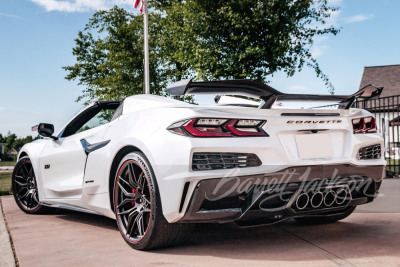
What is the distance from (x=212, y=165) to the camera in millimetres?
2822

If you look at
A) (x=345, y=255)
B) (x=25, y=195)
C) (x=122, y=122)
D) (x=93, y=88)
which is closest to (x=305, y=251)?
(x=345, y=255)

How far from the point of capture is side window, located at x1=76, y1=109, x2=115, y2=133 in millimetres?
4508

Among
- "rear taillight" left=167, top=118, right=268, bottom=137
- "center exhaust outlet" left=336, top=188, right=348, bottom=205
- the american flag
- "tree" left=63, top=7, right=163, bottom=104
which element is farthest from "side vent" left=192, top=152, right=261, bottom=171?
"tree" left=63, top=7, right=163, bottom=104

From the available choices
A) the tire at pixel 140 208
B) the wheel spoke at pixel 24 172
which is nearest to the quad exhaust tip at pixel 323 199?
the tire at pixel 140 208

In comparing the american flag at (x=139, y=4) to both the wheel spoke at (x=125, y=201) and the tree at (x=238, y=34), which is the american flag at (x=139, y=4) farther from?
the wheel spoke at (x=125, y=201)

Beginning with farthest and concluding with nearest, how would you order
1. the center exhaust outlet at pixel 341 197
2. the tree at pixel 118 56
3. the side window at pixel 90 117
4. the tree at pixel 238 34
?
the tree at pixel 118 56
the tree at pixel 238 34
the side window at pixel 90 117
the center exhaust outlet at pixel 341 197

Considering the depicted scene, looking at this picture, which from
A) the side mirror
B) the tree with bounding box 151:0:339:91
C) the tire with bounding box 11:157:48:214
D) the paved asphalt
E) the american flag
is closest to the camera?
the paved asphalt

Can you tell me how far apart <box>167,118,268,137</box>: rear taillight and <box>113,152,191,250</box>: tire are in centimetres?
41

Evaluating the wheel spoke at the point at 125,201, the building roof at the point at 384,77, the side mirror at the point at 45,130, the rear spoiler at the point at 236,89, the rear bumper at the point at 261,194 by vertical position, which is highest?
the building roof at the point at 384,77

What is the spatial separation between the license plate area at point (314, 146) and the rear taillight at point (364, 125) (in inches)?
13.0

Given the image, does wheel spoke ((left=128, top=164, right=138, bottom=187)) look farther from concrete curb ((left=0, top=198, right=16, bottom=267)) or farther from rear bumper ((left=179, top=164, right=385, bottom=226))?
concrete curb ((left=0, top=198, right=16, bottom=267))

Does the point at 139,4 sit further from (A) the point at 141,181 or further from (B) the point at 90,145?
(A) the point at 141,181

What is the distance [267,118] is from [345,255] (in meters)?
1.10

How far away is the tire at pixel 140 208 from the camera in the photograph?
3031 mm
